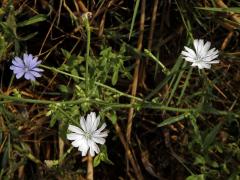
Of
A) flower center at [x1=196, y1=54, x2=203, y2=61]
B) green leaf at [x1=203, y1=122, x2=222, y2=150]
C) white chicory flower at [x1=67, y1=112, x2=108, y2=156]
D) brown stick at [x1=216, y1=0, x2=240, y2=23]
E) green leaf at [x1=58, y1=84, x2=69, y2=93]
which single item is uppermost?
brown stick at [x1=216, y1=0, x2=240, y2=23]

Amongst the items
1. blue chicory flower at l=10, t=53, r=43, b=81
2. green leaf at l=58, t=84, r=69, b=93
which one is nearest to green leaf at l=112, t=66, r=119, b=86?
green leaf at l=58, t=84, r=69, b=93

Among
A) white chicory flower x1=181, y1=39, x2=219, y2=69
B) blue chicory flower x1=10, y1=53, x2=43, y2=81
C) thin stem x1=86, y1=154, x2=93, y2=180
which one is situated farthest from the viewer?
thin stem x1=86, y1=154, x2=93, y2=180

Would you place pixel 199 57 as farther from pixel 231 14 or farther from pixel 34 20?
pixel 34 20

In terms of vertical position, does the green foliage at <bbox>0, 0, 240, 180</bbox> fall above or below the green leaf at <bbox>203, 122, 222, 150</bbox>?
above

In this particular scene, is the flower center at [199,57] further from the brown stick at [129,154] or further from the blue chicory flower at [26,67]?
the blue chicory flower at [26,67]

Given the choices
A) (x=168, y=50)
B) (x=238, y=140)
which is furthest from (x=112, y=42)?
(x=238, y=140)

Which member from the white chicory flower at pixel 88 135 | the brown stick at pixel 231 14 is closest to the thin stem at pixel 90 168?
the white chicory flower at pixel 88 135

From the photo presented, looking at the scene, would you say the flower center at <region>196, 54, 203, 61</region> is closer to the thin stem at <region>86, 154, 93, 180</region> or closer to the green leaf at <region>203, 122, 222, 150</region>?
the green leaf at <region>203, 122, 222, 150</region>

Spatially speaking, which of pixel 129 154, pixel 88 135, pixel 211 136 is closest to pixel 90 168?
pixel 129 154

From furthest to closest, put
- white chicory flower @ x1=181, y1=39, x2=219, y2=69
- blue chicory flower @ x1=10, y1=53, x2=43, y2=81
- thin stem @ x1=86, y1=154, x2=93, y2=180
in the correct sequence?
thin stem @ x1=86, y1=154, x2=93, y2=180, blue chicory flower @ x1=10, y1=53, x2=43, y2=81, white chicory flower @ x1=181, y1=39, x2=219, y2=69
